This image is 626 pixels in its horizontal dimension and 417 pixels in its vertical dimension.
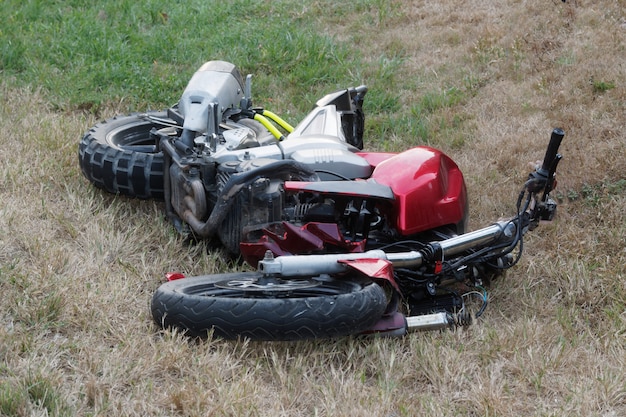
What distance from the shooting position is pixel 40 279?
4.04m

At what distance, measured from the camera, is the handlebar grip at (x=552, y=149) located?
3969mm

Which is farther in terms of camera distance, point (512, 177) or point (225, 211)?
point (512, 177)

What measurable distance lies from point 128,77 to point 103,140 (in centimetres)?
225

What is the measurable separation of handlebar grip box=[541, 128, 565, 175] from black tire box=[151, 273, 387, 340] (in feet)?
3.79

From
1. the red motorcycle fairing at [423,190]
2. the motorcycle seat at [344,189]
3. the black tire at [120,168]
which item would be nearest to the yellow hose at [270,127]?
the black tire at [120,168]

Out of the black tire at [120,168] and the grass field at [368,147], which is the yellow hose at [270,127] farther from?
the grass field at [368,147]

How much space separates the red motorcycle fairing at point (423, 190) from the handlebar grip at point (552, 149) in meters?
0.44

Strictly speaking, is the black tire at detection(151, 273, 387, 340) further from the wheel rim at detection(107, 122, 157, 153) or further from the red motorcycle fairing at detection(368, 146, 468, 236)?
the wheel rim at detection(107, 122, 157, 153)

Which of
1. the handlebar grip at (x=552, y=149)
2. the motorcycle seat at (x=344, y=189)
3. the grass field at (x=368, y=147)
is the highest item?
the handlebar grip at (x=552, y=149)

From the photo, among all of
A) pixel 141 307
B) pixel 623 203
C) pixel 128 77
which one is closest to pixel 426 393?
pixel 141 307

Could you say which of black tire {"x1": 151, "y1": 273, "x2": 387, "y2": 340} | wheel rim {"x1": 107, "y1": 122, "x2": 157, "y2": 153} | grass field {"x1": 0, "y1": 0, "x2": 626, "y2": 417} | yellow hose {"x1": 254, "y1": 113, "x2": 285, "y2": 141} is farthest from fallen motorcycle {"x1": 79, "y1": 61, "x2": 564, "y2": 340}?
wheel rim {"x1": 107, "y1": 122, "x2": 157, "y2": 153}

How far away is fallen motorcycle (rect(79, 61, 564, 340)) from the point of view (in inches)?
137

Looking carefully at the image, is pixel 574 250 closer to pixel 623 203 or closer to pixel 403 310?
pixel 623 203

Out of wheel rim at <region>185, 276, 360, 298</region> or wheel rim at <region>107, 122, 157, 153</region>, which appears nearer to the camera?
wheel rim at <region>185, 276, 360, 298</region>
